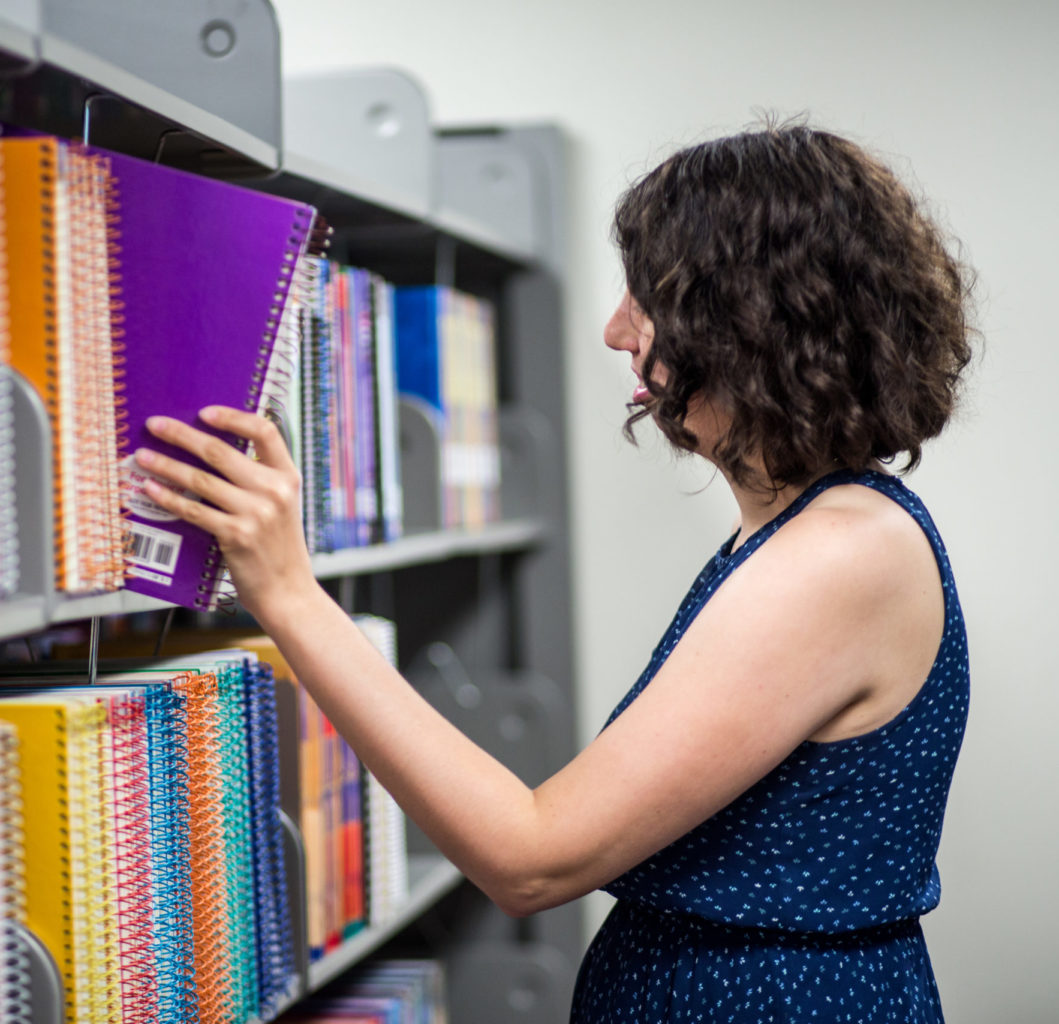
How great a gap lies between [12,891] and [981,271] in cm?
167

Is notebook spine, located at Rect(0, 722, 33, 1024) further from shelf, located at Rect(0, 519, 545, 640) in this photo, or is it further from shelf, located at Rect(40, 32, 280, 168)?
shelf, located at Rect(40, 32, 280, 168)

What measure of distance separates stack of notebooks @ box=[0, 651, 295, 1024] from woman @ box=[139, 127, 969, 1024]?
0.15m

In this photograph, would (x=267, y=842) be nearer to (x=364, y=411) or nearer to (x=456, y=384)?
(x=364, y=411)

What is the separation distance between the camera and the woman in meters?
0.86

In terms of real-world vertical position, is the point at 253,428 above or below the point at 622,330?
below

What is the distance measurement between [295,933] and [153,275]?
676mm

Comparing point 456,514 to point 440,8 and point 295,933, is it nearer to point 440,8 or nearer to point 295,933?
point 295,933

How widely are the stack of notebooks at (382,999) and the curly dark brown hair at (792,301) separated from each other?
36.2 inches

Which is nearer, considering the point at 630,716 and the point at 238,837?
the point at 630,716

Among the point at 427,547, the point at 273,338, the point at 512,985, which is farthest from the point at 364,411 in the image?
the point at 512,985

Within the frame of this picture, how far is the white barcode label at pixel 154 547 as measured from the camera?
812 millimetres

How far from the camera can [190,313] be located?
84cm

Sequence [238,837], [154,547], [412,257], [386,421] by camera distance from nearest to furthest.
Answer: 1. [154,547]
2. [238,837]
3. [386,421]
4. [412,257]

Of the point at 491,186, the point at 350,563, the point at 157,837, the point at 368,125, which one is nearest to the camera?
the point at 157,837
